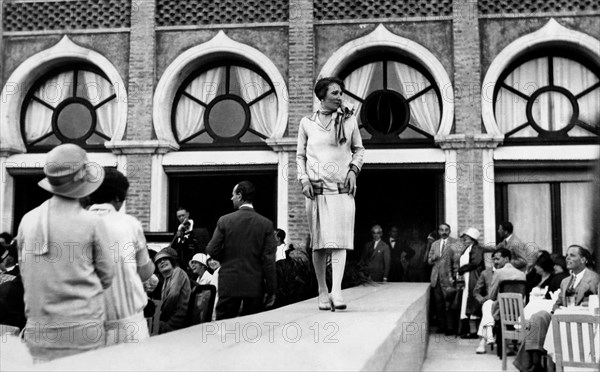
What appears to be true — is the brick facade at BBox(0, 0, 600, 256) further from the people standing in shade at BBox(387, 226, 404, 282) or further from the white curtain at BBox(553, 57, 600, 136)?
the people standing in shade at BBox(387, 226, 404, 282)

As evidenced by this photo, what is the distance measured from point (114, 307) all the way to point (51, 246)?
710 mm

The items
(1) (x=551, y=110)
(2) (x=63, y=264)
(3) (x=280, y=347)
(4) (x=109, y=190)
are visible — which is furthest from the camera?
(1) (x=551, y=110)

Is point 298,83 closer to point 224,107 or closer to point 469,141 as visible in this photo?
point 224,107

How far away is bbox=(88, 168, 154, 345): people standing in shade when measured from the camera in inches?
157

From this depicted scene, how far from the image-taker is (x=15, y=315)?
6.23 m

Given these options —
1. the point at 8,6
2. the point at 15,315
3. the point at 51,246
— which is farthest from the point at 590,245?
the point at 8,6

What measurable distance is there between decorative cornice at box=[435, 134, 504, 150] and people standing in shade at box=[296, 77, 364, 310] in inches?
313

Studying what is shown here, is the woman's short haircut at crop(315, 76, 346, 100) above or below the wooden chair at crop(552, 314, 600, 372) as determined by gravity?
above

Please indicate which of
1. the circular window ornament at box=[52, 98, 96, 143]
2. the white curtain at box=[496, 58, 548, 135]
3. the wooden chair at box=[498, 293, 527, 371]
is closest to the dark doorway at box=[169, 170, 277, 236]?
the circular window ornament at box=[52, 98, 96, 143]

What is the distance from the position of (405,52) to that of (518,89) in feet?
7.83

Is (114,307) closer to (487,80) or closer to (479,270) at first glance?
(479,270)

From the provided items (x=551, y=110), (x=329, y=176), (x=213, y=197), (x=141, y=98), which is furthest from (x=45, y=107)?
(x=329, y=176)

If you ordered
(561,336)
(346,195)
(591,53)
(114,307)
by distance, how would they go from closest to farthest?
(114,307) < (346,195) < (561,336) < (591,53)

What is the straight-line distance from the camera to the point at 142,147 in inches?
571
